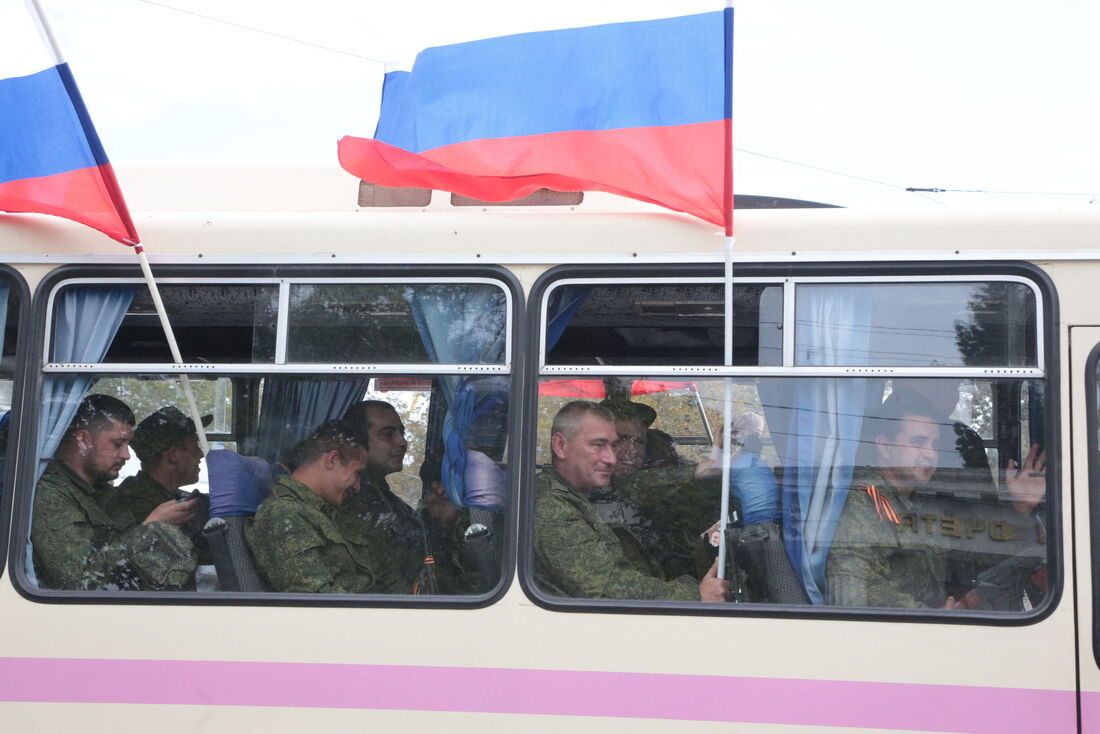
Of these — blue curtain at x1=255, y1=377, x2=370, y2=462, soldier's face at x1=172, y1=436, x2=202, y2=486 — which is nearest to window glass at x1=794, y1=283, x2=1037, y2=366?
blue curtain at x1=255, y1=377, x2=370, y2=462

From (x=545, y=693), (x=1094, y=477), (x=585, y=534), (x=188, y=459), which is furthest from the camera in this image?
(x=188, y=459)

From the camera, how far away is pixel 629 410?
3.77 meters

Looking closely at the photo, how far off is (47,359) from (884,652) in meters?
3.35

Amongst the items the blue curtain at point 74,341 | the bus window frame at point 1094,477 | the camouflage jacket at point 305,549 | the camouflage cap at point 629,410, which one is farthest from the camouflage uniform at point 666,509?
the blue curtain at point 74,341

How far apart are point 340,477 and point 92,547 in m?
A: 1.00

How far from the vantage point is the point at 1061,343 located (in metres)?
3.52

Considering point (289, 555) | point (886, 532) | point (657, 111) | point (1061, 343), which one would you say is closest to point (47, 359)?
point (289, 555)

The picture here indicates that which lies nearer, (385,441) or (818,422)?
(818,422)

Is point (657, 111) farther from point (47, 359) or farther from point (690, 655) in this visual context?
point (47, 359)

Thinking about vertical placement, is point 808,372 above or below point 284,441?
above

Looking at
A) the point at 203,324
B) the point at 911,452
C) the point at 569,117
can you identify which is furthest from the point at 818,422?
the point at 203,324

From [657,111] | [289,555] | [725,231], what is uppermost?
[657,111]

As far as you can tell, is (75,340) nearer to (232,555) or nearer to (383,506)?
(232,555)

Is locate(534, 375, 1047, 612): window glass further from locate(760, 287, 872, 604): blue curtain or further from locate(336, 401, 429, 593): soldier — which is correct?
locate(336, 401, 429, 593): soldier
